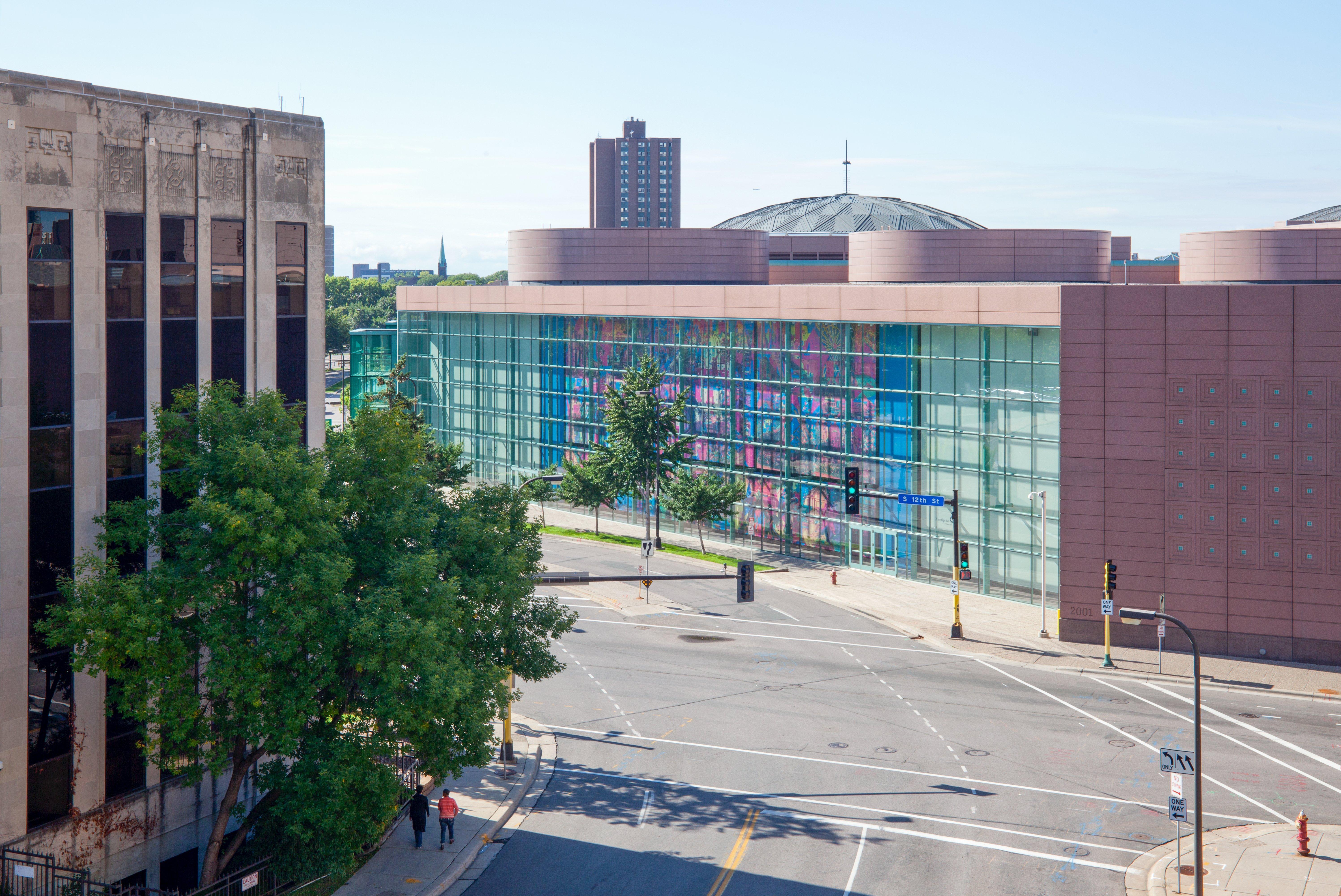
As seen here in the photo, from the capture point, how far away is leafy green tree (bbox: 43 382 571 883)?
25375 mm

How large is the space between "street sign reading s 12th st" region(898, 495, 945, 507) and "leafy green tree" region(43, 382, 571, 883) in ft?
91.0

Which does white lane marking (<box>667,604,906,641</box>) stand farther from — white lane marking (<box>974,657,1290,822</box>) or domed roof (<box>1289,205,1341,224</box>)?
domed roof (<box>1289,205,1341,224</box>)

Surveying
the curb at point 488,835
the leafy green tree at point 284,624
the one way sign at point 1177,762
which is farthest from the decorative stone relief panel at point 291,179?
the one way sign at point 1177,762

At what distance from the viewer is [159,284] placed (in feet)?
94.8

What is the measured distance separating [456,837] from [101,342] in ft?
48.3

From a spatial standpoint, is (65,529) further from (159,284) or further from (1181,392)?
(1181,392)

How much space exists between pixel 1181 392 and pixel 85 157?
39.2m

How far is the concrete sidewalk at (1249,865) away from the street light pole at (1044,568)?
20.0 meters

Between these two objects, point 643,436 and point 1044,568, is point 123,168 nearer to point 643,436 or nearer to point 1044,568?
point 1044,568

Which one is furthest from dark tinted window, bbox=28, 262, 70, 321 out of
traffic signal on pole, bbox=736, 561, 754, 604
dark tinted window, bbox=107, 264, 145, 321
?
traffic signal on pole, bbox=736, 561, 754, 604

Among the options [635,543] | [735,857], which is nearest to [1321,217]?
[635,543]

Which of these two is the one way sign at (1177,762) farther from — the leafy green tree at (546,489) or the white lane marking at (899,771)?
the leafy green tree at (546,489)

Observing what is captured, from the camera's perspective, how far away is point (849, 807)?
33.0 metres

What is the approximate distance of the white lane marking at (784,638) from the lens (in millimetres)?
49875
